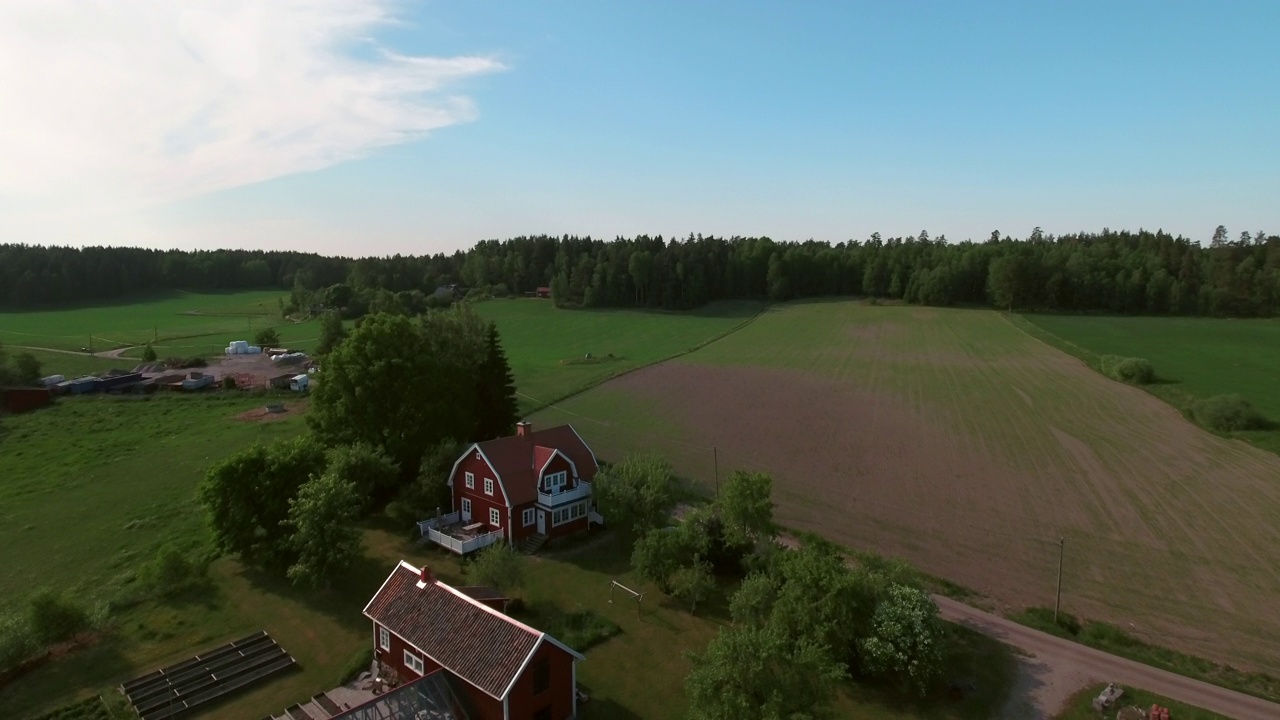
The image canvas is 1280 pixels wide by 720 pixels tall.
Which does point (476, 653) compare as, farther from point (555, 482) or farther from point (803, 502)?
point (803, 502)

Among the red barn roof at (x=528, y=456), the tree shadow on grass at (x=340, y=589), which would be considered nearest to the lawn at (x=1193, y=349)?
the red barn roof at (x=528, y=456)

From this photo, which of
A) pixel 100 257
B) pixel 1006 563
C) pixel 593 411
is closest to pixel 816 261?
pixel 593 411

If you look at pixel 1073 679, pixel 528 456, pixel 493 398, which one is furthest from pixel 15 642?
pixel 1073 679

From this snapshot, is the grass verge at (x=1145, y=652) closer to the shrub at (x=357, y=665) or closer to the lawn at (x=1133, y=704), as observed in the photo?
the lawn at (x=1133, y=704)

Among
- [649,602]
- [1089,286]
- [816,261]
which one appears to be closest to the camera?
[649,602]

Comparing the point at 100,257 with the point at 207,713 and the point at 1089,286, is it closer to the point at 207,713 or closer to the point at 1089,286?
the point at 207,713
